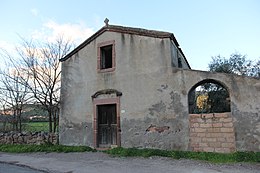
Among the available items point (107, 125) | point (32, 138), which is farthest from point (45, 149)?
point (107, 125)

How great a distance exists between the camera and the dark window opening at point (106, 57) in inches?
502

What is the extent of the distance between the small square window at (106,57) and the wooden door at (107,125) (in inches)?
78.9

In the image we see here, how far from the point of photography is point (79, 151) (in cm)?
1124

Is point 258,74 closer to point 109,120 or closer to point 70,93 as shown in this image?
point 109,120

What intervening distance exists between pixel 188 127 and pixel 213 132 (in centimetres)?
100

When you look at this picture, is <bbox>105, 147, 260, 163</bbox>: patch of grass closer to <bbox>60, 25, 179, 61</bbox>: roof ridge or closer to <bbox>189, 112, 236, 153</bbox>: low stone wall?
<bbox>189, 112, 236, 153</bbox>: low stone wall

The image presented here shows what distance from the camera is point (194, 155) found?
9.01m

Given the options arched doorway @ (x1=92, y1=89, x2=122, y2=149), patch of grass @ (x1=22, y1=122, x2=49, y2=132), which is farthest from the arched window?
patch of grass @ (x1=22, y1=122, x2=49, y2=132)

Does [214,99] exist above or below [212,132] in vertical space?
above

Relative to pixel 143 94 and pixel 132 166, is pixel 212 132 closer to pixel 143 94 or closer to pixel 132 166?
pixel 143 94

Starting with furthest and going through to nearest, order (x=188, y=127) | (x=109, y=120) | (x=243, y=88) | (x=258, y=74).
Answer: (x=258, y=74) → (x=109, y=120) → (x=188, y=127) → (x=243, y=88)

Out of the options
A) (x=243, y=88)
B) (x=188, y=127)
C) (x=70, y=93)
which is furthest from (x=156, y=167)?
(x=70, y=93)

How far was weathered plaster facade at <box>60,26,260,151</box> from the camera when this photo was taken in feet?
29.8

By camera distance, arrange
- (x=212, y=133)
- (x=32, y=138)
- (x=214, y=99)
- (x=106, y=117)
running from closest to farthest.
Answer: (x=212, y=133), (x=106, y=117), (x=32, y=138), (x=214, y=99)
